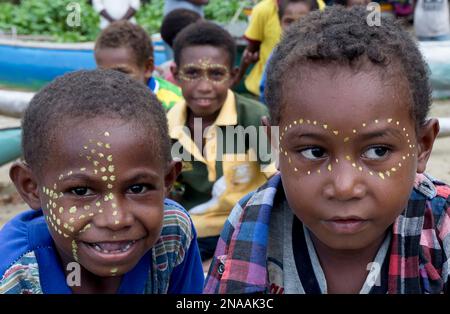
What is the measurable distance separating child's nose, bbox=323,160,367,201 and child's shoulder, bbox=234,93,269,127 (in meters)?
1.91

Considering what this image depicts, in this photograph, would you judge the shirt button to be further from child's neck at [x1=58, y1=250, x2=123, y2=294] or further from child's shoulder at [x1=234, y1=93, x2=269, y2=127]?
child's shoulder at [x1=234, y1=93, x2=269, y2=127]

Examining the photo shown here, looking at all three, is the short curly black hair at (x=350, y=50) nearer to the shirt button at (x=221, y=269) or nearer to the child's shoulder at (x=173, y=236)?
the shirt button at (x=221, y=269)

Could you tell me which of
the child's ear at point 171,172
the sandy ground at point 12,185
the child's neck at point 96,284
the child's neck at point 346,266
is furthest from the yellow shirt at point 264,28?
the child's neck at point 346,266

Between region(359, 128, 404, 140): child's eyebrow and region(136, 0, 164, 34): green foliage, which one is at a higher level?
region(359, 128, 404, 140): child's eyebrow

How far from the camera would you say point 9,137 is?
15.4 feet

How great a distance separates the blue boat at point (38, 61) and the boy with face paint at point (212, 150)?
415 cm

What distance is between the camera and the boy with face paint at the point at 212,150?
351cm

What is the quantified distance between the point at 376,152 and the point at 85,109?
85 centimetres

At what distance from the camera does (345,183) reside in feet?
5.31

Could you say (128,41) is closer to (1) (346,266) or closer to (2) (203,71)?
(2) (203,71)

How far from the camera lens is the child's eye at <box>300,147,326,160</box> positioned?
5.59ft

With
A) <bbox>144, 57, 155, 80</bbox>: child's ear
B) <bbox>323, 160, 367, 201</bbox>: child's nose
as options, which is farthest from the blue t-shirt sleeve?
<bbox>144, 57, 155, 80</bbox>: child's ear

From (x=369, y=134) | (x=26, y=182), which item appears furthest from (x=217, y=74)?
(x=369, y=134)
